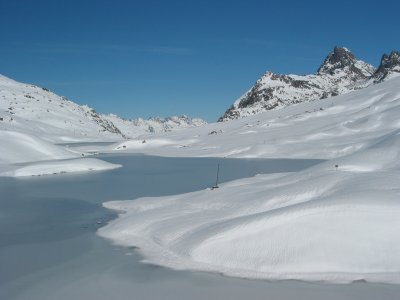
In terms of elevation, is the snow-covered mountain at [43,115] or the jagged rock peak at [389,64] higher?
the jagged rock peak at [389,64]

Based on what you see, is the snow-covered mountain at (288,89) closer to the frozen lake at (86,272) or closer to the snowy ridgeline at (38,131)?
the snowy ridgeline at (38,131)

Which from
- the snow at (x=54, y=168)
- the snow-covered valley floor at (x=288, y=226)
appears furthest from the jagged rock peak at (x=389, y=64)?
the snow-covered valley floor at (x=288, y=226)

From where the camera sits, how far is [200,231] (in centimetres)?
1120

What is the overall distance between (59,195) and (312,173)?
10.9m

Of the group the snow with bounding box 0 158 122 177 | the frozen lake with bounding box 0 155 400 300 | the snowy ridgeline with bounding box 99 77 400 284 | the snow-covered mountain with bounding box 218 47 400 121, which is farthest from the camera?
the snow-covered mountain with bounding box 218 47 400 121

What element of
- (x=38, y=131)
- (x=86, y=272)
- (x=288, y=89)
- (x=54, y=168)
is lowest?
(x=86, y=272)

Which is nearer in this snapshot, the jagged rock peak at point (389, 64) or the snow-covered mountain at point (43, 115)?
the snow-covered mountain at point (43, 115)

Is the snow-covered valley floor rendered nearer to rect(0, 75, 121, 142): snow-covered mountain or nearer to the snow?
the snow

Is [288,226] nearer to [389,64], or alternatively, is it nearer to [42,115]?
[42,115]

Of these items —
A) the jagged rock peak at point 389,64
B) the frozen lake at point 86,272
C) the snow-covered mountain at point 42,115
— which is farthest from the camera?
the jagged rock peak at point 389,64

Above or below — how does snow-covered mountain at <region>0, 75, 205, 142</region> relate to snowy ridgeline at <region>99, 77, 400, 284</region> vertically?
above

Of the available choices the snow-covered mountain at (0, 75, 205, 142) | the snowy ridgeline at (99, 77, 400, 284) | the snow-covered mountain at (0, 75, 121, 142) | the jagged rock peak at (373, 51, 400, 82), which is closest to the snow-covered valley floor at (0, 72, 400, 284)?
the snowy ridgeline at (99, 77, 400, 284)

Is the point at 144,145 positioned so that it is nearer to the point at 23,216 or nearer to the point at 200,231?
the point at 23,216

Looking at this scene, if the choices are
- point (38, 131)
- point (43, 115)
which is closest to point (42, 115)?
point (43, 115)
